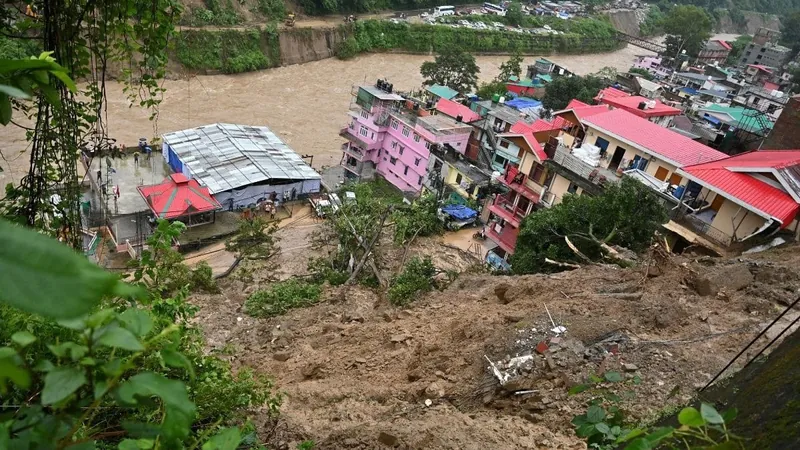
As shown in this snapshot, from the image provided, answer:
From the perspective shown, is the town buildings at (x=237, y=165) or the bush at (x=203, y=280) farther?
the town buildings at (x=237, y=165)

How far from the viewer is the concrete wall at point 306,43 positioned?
37.6 meters

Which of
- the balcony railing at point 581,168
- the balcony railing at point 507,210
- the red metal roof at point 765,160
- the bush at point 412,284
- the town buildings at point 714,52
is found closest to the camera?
the bush at point 412,284

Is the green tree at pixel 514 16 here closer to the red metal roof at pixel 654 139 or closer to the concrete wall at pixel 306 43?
the concrete wall at pixel 306 43

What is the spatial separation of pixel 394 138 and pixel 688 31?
127 ft

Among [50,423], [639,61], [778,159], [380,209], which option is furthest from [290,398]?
[639,61]

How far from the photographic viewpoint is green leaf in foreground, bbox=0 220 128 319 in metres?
0.62

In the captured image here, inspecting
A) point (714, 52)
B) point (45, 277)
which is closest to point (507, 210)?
point (45, 277)

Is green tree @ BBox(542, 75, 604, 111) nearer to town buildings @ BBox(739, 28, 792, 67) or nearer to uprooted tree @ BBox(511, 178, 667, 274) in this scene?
uprooted tree @ BBox(511, 178, 667, 274)

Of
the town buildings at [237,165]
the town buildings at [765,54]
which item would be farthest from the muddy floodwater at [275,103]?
the town buildings at [765,54]

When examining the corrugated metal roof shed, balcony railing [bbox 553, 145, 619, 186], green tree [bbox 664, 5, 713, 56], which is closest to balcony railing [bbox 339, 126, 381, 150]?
the corrugated metal roof shed

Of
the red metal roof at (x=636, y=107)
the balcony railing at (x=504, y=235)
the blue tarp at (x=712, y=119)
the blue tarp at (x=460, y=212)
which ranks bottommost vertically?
the blue tarp at (x=460, y=212)

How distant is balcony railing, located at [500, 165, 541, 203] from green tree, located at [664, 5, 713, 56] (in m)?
37.6

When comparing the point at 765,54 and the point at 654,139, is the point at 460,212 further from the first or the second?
the point at 765,54

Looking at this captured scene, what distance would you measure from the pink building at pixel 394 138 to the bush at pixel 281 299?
12469 millimetres
